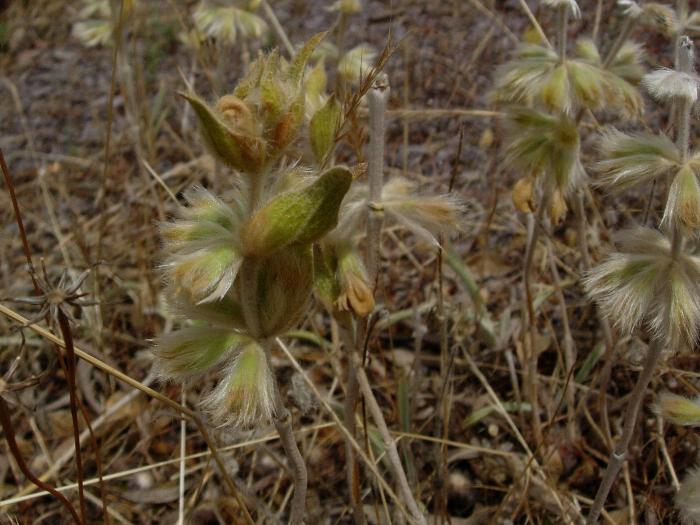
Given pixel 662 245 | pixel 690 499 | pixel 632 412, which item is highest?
pixel 662 245

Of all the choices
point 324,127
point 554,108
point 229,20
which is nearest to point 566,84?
point 554,108

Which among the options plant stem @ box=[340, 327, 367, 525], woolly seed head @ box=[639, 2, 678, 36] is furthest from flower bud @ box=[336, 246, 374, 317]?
woolly seed head @ box=[639, 2, 678, 36]

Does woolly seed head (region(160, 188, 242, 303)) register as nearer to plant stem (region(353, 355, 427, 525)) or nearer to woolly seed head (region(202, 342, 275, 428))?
woolly seed head (region(202, 342, 275, 428))

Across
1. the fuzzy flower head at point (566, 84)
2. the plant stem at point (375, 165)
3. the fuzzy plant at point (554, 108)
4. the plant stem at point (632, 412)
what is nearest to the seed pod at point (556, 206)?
the fuzzy plant at point (554, 108)

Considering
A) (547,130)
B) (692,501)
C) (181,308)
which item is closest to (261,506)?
(181,308)

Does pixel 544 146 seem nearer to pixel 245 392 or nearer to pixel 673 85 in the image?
pixel 673 85

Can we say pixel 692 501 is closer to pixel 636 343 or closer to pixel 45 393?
pixel 636 343
